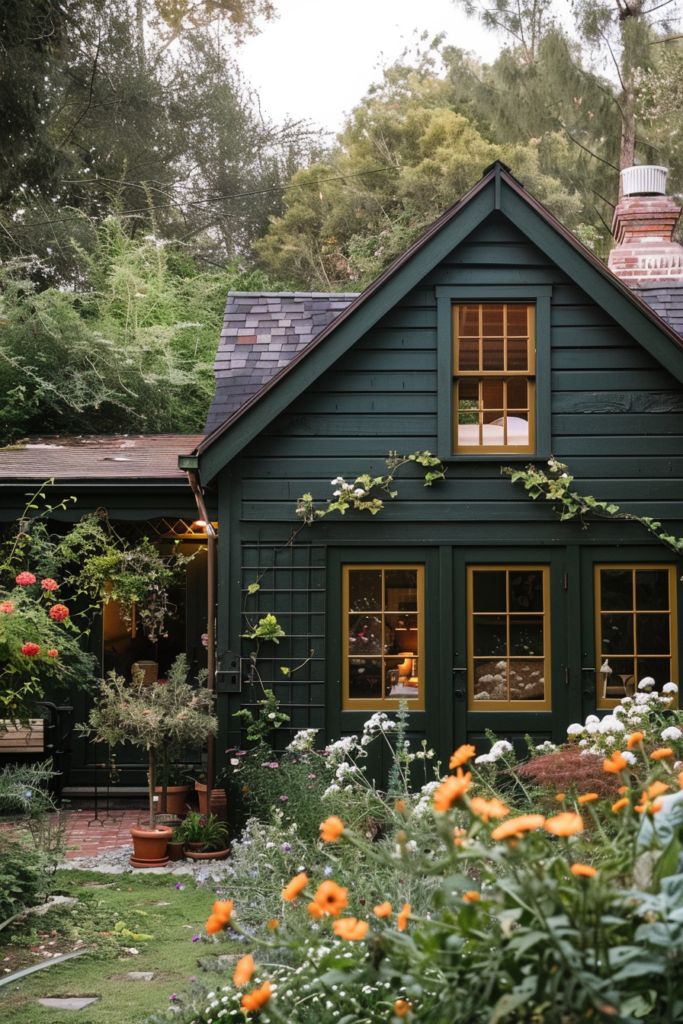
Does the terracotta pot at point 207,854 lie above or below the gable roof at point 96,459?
below

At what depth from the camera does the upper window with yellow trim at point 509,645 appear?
9.53 metres

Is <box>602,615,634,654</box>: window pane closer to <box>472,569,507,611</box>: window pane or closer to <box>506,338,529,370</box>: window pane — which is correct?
<box>472,569,507,611</box>: window pane

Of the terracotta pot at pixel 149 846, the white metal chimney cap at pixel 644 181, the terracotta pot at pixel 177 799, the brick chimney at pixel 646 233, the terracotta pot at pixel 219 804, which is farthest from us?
the white metal chimney cap at pixel 644 181

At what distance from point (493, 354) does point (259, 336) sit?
2.18 metres

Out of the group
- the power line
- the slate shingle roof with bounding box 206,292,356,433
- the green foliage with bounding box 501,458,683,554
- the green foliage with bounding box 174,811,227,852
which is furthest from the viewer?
the power line

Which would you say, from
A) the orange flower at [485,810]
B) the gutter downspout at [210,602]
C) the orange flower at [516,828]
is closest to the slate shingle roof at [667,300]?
the gutter downspout at [210,602]

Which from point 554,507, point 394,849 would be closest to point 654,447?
point 554,507

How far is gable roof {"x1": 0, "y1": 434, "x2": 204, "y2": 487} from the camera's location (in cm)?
1070

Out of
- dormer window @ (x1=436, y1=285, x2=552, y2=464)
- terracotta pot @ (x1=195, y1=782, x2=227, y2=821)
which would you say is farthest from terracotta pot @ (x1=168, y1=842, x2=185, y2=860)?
dormer window @ (x1=436, y1=285, x2=552, y2=464)

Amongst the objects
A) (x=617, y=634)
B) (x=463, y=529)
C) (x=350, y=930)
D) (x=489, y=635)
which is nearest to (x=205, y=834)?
(x=489, y=635)

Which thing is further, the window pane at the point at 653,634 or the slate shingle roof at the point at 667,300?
the slate shingle roof at the point at 667,300

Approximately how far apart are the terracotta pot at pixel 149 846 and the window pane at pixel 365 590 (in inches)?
93.5

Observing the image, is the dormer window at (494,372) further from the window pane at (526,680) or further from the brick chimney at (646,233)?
the brick chimney at (646,233)

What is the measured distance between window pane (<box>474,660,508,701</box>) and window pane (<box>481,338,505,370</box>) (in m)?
2.47
